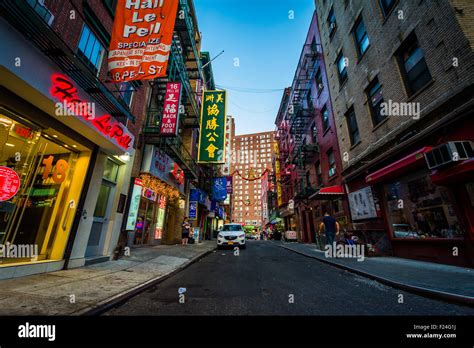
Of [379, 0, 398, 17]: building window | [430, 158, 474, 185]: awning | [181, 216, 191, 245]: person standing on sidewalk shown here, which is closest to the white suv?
[181, 216, 191, 245]: person standing on sidewalk

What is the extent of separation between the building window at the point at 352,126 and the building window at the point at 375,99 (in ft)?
5.00

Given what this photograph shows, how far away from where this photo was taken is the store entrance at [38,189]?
4.93 meters

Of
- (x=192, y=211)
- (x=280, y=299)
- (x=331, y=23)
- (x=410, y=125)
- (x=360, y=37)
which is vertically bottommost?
(x=280, y=299)

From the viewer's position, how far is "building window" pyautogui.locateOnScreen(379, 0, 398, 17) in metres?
9.14

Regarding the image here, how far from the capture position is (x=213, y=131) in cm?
1583

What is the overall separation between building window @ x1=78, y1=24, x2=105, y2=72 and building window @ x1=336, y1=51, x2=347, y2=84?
1357 centimetres

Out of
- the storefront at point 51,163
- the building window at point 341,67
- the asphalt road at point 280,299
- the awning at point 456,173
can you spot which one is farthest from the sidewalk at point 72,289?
the building window at point 341,67

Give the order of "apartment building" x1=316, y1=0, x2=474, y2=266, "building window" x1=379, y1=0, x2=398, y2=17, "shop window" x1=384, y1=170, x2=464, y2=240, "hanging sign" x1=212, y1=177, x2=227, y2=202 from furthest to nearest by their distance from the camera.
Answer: "hanging sign" x1=212, y1=177, x2=227, y2=202 < "building window" x1=379, y1=0, x2=398, y2=17 < "shop window" x1=384, y1=170, x2=464, y2=240 < "apartment building" x1=316, y1=0, x2=474, y2=266

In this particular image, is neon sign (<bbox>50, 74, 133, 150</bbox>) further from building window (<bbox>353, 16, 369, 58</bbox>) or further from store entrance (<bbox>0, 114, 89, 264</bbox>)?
building window (<bbox>353, 16, 369, 58</bbox>)

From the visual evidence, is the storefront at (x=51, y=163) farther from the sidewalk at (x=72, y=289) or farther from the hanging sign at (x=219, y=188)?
the hanging sign at (x=219, y=188)

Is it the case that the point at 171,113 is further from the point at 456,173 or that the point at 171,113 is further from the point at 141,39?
the point at 456,173

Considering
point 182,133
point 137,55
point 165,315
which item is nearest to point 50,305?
point 165,315

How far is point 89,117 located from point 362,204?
1230 cm

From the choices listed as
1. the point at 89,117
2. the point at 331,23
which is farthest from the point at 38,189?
the point at 331,23
